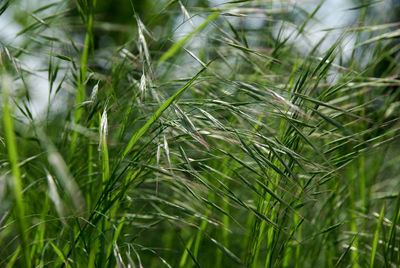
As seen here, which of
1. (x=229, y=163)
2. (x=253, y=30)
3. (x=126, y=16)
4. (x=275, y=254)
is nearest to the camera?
(x=275, y=254)

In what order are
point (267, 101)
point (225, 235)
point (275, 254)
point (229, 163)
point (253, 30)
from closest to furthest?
point (267, 101), point (275, 254), point (229, 163), point (225, 235), point (253, 30)

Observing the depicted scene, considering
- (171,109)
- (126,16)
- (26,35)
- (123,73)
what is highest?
(126,16)

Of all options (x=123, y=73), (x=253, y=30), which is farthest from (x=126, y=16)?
(x=123, y=73)

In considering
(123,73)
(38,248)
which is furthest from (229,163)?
(38,248)

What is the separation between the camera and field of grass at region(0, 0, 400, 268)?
0.67m

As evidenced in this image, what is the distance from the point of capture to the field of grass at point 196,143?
2.20 feet

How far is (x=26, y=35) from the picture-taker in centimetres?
102

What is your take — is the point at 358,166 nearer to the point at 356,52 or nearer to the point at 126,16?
the point at 356,52

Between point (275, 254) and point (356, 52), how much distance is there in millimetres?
567

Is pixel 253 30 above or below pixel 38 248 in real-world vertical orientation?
above

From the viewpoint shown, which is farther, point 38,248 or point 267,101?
point 38,248

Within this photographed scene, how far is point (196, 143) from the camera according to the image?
1096 mm

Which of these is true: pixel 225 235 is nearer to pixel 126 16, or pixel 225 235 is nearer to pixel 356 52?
pixel 356 52

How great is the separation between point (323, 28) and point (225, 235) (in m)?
0.54
